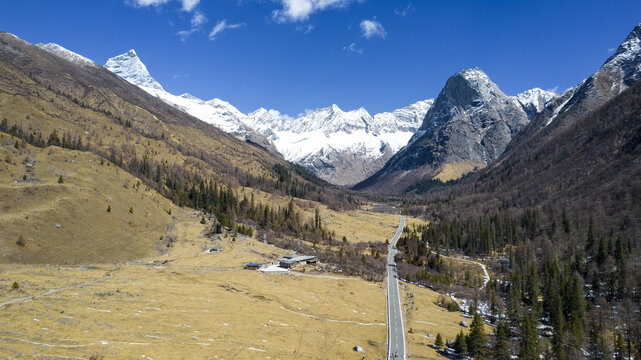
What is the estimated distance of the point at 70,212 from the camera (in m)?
94.4

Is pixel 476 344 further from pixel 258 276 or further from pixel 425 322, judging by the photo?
pixel 258 276

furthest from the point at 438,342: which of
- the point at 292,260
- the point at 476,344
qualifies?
the point at 292,260

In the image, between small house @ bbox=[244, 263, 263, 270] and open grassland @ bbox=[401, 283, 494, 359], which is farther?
small house @ bbox=[244, 263, 263, 270]

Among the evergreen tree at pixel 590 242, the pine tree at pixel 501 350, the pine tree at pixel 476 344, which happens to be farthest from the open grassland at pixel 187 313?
the evergreen tree at pixel 590 242

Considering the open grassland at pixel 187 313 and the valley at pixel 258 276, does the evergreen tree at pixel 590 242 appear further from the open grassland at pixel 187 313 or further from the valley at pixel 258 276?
the open grassland at pixel 187 313

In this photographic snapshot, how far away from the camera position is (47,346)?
125 feet

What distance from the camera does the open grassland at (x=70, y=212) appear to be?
80.6 m

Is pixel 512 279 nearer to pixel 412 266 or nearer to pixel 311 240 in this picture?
pixel 412 266

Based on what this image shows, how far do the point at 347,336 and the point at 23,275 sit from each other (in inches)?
2463

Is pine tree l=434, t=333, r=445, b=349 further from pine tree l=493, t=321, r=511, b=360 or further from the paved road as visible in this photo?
pine tree l=493, t=321, r=511, b=360

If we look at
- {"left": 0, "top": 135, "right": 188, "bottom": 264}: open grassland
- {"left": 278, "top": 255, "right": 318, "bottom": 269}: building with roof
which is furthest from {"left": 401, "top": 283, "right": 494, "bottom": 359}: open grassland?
{"left": 0, "top": 135, "right": 188, "bottom": 264}: open grassland

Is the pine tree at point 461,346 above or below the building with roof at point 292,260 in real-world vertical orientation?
below

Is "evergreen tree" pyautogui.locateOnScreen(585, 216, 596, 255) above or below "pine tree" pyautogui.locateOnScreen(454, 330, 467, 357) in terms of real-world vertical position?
above

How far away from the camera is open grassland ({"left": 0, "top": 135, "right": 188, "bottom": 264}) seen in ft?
264
